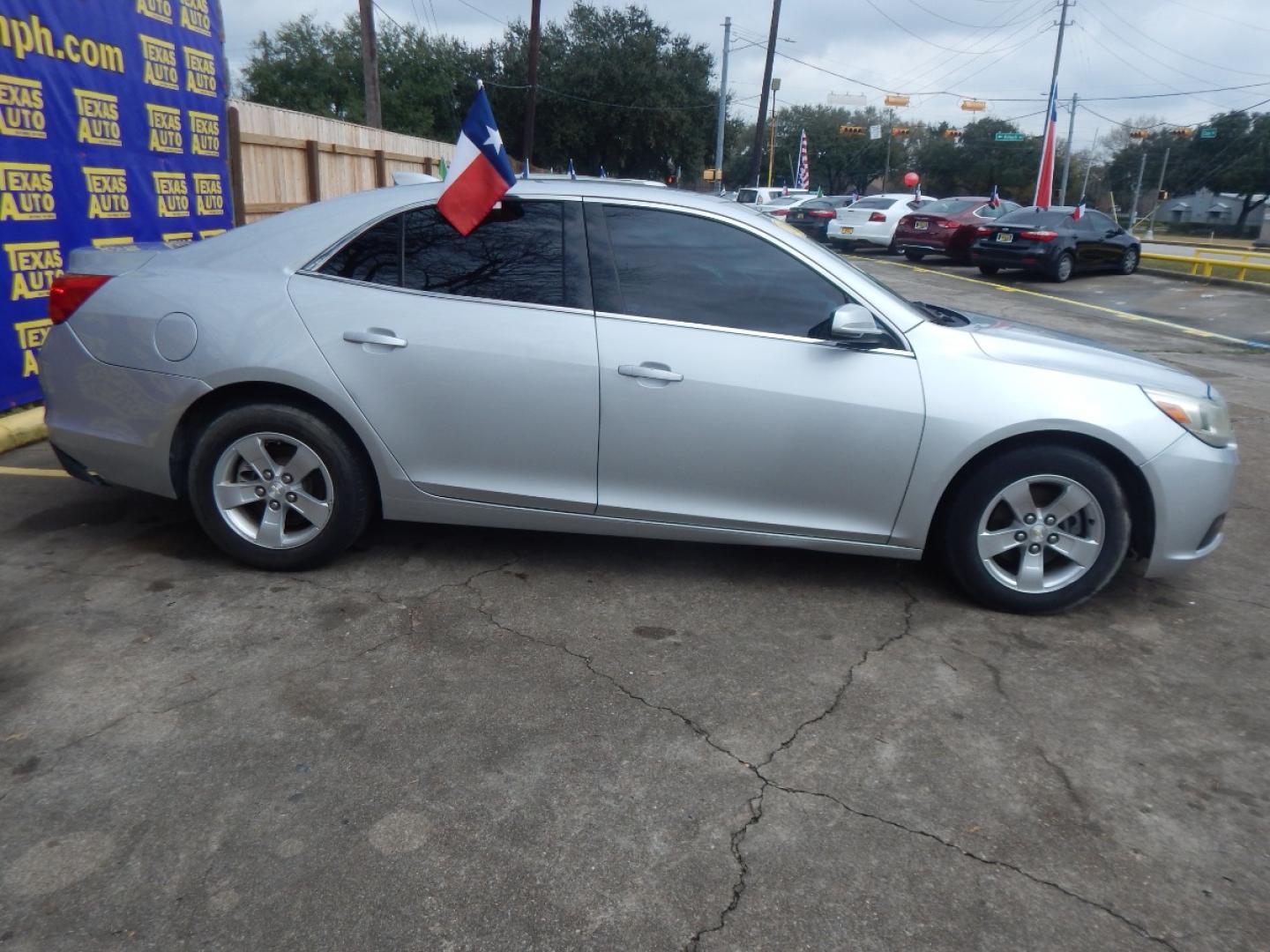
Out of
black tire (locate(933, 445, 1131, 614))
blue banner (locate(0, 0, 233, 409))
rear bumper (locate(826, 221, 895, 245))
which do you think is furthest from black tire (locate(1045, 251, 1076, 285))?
black tire (locate(933, 445, 1131, 614))

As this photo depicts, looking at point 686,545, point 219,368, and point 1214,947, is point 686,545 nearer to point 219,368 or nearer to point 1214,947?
point 219,368

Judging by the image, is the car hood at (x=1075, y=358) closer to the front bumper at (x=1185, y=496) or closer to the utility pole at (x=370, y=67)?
the front bumper at (x=1185, y=496)

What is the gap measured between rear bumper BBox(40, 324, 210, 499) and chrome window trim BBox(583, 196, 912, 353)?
1.80m

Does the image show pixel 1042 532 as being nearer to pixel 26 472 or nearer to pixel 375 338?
pixel 375 338

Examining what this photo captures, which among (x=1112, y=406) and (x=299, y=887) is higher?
(x=1112, y=406)

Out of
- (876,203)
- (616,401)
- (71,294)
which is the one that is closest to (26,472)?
(71,294)

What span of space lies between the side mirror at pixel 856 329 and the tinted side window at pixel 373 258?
1760mm

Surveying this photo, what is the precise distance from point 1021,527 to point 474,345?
2293 millimetres

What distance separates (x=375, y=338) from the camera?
4051 mm

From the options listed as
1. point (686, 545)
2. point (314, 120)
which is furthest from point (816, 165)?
point (686, 545)

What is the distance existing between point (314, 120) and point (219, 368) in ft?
36.6

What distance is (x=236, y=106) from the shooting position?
34.9ft

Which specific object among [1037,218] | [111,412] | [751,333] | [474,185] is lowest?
[111,412]

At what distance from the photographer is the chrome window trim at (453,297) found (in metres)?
4.07
